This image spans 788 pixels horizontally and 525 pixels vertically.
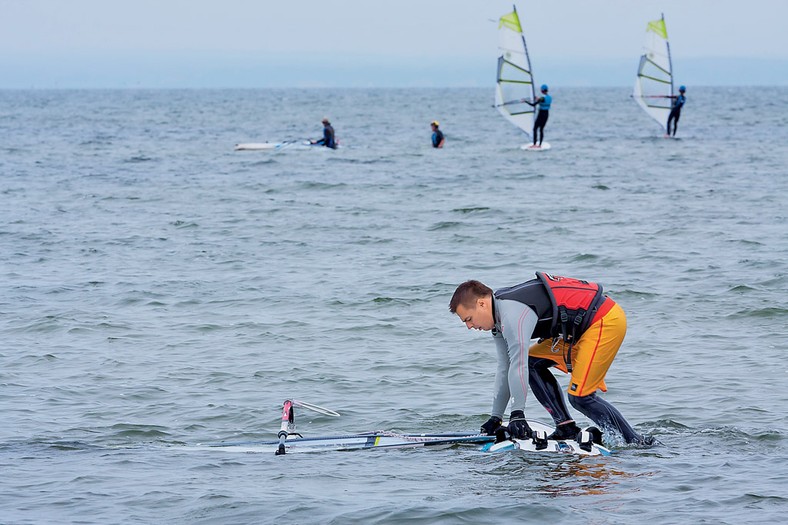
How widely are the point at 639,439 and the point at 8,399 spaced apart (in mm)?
6046

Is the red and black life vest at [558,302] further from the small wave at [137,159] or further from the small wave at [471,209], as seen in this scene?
the small wave at [137,159]

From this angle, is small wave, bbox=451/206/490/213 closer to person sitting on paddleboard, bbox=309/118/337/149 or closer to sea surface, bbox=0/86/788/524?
sea surface, bbox=0/86/788/524

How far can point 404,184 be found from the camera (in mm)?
30266

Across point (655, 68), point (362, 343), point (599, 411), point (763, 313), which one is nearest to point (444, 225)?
point (763, 313)

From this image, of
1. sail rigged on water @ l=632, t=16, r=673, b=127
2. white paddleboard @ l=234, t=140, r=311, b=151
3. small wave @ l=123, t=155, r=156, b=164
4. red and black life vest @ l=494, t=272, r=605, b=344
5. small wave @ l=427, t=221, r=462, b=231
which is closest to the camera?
red and black life vest @ l=494, t=272, r=605, b=344

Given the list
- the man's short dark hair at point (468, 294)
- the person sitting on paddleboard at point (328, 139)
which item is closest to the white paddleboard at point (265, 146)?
the person sitting on paddleboard at point (328, 139)

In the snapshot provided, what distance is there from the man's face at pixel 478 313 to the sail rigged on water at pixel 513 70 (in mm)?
29899

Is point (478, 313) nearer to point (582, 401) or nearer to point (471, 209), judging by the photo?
point (582, 401)

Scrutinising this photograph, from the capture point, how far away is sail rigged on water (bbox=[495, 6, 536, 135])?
36.6 metres

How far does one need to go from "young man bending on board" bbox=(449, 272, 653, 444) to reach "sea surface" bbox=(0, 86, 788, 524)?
454mm

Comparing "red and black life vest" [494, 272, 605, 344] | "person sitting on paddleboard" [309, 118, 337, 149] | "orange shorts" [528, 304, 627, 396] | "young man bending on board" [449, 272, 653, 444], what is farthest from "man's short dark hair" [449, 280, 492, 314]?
"person sitting on paddleboard" [309, 118, 337, 149]

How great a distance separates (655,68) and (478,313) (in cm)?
3810

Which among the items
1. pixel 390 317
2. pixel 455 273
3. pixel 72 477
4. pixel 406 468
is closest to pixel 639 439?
pixel 406 468

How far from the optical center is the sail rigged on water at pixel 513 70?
3659 centimetres
